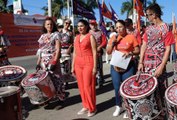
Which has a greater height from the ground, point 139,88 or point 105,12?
point 105,12

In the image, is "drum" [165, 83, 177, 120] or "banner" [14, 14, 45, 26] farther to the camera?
"banner" [14, 14, 45, 26]

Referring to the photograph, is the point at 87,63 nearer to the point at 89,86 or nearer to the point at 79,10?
the point at 89,86

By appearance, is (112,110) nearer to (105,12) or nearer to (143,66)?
(143,66)

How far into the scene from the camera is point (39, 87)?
229 inches

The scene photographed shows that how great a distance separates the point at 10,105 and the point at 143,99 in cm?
166

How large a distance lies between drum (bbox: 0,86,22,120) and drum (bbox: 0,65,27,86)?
1.89 metres

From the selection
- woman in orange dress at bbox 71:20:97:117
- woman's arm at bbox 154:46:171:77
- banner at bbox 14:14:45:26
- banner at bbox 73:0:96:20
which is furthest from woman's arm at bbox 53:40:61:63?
banner at bbox 14:14:45:26

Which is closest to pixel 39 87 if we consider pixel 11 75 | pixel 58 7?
pixel 11 75

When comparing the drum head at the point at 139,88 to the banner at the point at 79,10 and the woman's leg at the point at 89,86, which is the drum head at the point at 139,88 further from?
the banner at the point at 79,10

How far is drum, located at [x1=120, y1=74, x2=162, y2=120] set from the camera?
4.30 metres

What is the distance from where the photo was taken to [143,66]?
16.1 feet

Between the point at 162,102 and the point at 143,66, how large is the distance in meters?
0.64

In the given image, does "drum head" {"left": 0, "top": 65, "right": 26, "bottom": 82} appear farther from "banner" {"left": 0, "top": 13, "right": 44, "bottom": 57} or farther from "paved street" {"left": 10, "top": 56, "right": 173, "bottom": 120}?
"banner" {"left": 0, "top": 13, "right": 44, "bottom": 57}

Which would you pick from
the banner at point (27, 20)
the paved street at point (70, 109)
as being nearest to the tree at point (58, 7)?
the banner at point (27, 20)
